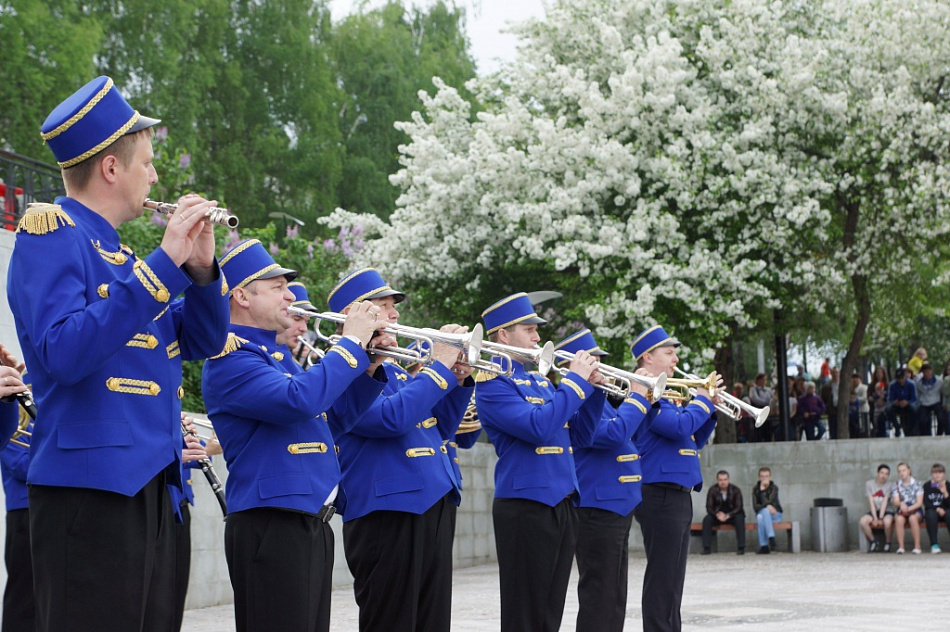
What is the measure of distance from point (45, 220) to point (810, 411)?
70.6 feet

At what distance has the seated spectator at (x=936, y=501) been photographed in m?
19.9

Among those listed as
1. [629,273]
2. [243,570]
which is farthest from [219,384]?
[629,273]

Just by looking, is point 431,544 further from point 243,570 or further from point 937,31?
point 937,31

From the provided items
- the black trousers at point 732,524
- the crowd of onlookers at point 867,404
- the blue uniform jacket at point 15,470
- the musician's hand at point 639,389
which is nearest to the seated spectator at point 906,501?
the crowd of onlookers at point 867,404

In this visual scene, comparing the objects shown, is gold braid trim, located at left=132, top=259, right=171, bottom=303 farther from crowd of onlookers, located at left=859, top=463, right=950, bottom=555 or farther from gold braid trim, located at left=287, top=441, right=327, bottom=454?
crowd of onlookers, located at left=859, top=463, right=950, bottom=555

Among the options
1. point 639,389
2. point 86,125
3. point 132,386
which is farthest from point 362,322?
point 639,389

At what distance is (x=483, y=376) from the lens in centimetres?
741

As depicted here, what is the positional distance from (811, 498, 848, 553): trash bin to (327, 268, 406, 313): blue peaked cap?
1601 centimetres

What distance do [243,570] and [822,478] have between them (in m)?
18.1

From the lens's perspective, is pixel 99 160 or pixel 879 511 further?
pixel 879 511

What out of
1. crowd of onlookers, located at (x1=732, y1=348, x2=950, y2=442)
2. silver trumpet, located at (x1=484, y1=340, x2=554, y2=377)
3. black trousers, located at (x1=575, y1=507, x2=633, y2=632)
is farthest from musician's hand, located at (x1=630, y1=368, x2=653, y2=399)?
crowd of onlookers, located at (x1=732, y1=348, x2=950, y2=442)

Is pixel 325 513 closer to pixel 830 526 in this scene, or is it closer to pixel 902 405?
pixel 830 526

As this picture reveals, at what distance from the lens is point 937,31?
2058cm

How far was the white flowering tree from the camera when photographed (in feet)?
67.7
